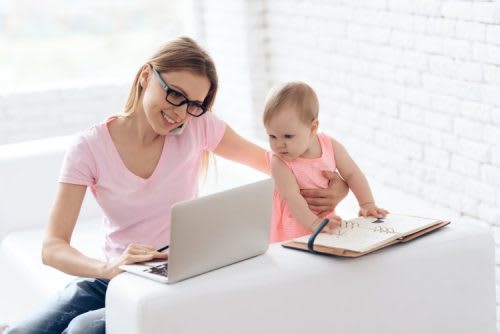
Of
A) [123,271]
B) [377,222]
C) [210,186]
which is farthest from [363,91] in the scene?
[123,271]

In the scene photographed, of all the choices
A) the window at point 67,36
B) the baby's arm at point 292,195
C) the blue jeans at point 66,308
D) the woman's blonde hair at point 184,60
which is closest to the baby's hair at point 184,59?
the woman's blonde hair at point 184,60

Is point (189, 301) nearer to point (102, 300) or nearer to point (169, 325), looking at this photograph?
point (169, 325)

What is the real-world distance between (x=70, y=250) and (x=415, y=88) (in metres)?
1.78

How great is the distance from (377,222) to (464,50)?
1123 mm

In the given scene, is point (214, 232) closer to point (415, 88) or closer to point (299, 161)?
point (299, 161)

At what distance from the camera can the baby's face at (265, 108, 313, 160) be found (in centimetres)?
251

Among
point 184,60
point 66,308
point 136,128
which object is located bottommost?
point 66,308

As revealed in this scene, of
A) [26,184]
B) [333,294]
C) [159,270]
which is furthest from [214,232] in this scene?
[26,184]

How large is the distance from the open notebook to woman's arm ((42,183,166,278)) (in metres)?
0.42

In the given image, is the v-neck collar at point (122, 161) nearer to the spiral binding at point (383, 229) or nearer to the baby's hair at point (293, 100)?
the baby's hair at point (293, 100)

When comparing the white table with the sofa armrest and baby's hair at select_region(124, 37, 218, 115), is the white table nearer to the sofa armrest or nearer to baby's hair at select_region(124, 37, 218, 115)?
baby's hair at select_region(124, 37, 218, 115)

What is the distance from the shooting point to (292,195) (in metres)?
2.58

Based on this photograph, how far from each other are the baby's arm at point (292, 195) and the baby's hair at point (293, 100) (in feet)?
0.54

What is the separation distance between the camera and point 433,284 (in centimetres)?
242
